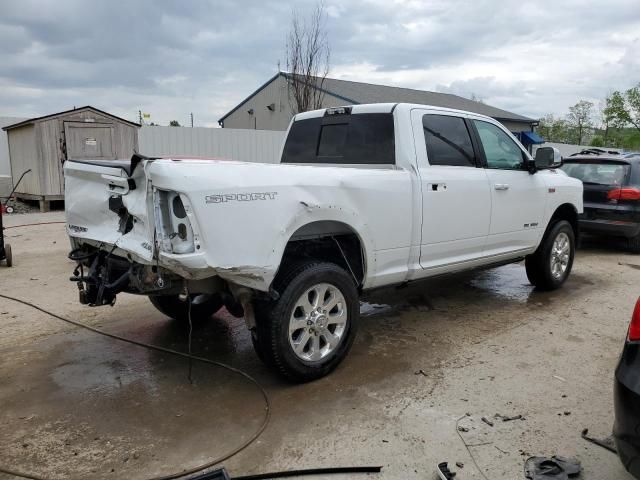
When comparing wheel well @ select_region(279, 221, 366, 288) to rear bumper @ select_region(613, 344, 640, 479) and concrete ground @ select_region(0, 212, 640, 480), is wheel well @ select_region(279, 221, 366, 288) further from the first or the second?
rear bumper @ select_region(613, 344, 640, 479)

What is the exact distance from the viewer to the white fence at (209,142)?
15125mm

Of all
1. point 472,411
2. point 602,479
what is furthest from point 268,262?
point 602,479

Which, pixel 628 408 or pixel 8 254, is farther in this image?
pixel 8 254

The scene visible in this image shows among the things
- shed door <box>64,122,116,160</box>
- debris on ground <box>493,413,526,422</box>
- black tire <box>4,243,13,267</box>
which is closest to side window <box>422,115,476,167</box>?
debris on ground <box>493,413,526,422</box>

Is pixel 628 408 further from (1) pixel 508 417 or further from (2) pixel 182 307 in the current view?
(2) pixel 182 307

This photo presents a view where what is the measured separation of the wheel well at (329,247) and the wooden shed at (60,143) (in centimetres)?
1090

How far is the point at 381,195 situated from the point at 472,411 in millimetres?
1663

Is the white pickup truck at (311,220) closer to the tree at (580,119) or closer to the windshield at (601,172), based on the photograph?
the windshield at (601,172)

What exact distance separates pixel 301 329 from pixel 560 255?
13.4ft

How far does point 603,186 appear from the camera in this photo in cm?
873

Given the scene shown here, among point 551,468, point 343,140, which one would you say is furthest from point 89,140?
point 551,468

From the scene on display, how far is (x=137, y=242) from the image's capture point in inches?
134

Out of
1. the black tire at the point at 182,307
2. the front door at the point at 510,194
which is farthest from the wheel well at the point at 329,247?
the front door at the point at 510,194

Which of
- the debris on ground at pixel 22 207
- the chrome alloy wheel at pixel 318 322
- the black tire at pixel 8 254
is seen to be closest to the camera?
the chrome alloy wheel at pixel 318 322
